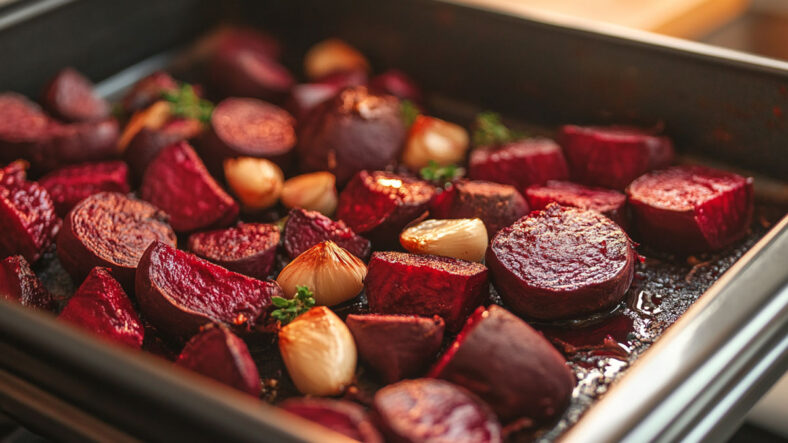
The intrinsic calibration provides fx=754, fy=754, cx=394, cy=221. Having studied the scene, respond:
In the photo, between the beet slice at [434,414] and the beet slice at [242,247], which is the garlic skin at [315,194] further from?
the beet slice at [434,414]

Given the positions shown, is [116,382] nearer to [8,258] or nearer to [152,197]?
[8,258]

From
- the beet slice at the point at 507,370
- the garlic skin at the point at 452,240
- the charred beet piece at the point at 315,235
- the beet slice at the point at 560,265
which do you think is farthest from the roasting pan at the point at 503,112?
the charred beet piece at the point at 315,235

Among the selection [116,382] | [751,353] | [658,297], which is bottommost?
[658,297]

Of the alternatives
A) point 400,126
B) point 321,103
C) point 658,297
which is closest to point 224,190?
point 321,103

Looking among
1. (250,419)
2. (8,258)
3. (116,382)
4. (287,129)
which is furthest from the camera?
(287,129)

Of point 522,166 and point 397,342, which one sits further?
point 522,166

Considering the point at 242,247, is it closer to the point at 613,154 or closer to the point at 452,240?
the point at 452,240

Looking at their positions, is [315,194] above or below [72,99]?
below

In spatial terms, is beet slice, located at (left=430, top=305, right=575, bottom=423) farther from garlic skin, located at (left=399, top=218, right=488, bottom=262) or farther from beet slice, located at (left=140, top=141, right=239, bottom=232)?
beet slice, located at (left=140, top=141, right=239, bottom=232)

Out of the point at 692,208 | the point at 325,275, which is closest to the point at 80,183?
the point at 325,275
